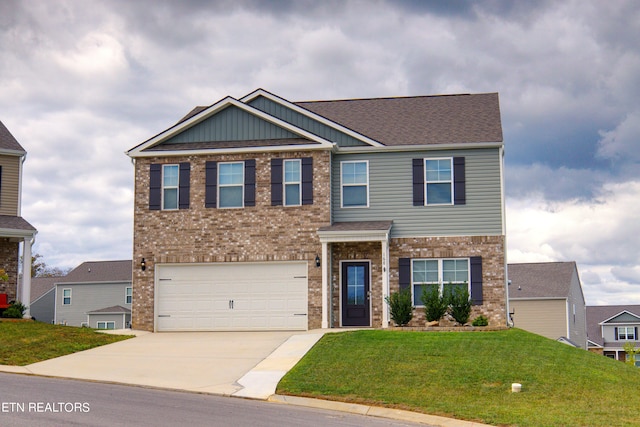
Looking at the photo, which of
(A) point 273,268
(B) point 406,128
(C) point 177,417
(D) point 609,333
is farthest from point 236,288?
(D) point 609,333

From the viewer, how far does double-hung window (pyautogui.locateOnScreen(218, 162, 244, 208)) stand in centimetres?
2608

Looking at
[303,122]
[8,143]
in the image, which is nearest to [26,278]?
[8,143]

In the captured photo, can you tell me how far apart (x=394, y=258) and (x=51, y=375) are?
470 inches

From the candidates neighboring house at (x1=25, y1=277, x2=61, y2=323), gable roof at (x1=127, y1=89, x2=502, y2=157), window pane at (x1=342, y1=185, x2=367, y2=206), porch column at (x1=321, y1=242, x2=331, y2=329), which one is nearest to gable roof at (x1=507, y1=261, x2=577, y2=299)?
gable roof at (x1=127, y1=89, x2=502, y2=157)

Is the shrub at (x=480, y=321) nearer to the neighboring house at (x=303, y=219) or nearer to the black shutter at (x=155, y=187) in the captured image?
the neighboring house at (x=303, y=219)

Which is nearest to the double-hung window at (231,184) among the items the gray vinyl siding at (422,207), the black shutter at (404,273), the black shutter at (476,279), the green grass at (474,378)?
the gray vinyl siding at (422,207)

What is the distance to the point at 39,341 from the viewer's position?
70.0ft

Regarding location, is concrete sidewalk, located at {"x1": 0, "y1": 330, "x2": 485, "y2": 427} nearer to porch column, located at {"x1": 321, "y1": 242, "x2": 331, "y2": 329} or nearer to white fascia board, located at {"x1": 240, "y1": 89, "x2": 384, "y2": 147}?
porch column, located at {"x1": 321, "y1": 242, "x2": 331, "y2": 329}

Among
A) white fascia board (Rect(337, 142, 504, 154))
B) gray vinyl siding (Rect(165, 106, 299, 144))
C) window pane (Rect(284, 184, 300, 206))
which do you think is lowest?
window pane (Rect(284, 184, 300, 206))

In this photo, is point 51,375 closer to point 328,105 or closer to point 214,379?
point 214,379

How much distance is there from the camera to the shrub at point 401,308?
23.3 m

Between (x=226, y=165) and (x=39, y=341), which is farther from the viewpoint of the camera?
(x=226, y=165)

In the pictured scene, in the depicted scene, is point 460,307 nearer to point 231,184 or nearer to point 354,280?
point 354,280

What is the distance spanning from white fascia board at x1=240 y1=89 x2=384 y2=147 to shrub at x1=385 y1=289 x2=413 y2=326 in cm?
527
